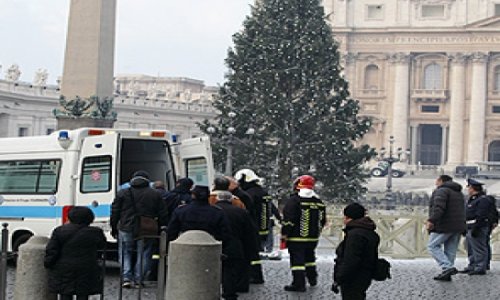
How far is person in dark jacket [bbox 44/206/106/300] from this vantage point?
456 inches

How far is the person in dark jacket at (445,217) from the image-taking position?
17844mm

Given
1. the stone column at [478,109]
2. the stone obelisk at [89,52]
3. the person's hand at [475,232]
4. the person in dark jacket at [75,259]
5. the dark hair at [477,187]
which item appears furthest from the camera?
the stone column at [478,109]

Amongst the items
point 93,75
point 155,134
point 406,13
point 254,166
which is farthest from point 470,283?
point 406,13

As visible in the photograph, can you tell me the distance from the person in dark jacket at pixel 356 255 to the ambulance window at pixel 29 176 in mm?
7265

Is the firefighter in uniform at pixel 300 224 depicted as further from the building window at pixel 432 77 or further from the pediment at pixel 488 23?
the building window at pixel 432 77

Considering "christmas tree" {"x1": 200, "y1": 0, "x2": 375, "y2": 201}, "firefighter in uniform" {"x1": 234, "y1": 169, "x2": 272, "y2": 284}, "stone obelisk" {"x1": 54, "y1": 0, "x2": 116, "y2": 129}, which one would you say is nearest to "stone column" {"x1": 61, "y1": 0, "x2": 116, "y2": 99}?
"stone obelisk" {"x1": 54, "y1": 0, "x2": 116, "y2": 129}

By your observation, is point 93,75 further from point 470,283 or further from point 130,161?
point 470,283

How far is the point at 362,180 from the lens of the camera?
45625 mm

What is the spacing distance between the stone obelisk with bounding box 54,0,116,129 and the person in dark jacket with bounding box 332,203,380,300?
1413 cm

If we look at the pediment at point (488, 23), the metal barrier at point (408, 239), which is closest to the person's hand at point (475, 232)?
the metal barrier at point (408, 239)

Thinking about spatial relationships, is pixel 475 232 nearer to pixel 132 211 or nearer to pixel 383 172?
pixel 132 211

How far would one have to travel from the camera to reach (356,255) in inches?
477

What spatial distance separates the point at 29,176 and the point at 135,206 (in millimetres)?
4067

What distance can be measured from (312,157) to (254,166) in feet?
6.91
